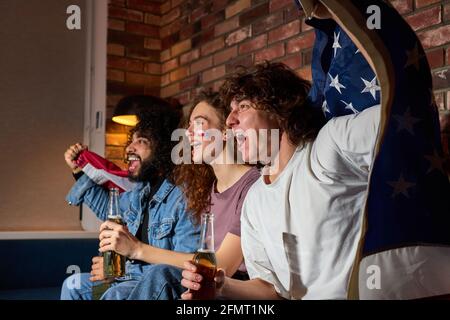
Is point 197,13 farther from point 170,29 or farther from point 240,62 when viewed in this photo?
point 240,62

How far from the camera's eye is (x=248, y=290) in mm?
1209

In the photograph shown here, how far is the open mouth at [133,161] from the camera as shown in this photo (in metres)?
2.06

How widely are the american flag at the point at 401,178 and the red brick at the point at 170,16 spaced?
2193 millimetres

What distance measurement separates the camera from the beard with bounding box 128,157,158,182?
2.00m

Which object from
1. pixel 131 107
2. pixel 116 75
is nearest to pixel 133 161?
pixel 131 107

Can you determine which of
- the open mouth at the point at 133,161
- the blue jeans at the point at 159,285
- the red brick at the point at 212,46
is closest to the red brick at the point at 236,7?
the red brick at the point at 212,46

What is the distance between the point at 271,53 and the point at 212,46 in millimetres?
526

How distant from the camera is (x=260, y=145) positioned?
1.35 m

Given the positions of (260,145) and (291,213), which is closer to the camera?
→ (291,213)

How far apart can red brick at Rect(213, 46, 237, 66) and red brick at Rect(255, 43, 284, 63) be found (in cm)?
Result: 20

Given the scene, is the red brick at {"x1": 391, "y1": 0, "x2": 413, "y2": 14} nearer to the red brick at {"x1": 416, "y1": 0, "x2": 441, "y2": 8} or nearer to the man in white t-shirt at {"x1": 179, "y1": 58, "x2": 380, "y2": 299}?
the red brick at {"x1": 416, "y1": 0, "x2": 441, "y2": 8}
